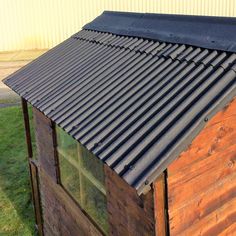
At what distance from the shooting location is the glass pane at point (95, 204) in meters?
5.43

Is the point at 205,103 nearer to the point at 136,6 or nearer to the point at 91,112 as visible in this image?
the point at 91,112

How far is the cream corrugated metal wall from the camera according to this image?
30656 millimetres

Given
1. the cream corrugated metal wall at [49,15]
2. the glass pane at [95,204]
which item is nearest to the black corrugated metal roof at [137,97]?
the glass pane at [95,204]

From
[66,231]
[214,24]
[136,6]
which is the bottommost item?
[136,6]

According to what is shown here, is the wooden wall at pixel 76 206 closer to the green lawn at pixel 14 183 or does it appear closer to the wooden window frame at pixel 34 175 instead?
the wooden window frame at pixel 34 175

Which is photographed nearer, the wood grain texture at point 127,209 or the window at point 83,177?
the wood grain texture at point 127,209

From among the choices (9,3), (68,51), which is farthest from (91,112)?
(9,3)

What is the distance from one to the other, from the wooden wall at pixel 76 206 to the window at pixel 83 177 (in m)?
0.13

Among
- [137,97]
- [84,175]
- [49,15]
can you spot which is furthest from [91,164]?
[49,15]

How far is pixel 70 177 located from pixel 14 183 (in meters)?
6.52

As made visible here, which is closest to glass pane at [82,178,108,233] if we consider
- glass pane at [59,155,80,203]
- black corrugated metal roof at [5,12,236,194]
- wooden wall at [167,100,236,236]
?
glass pane at [59,155,80,203]

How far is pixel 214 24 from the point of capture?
5.21 m

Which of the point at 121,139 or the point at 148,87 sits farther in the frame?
the point at 148,87

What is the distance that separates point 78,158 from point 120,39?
7.02 ft
